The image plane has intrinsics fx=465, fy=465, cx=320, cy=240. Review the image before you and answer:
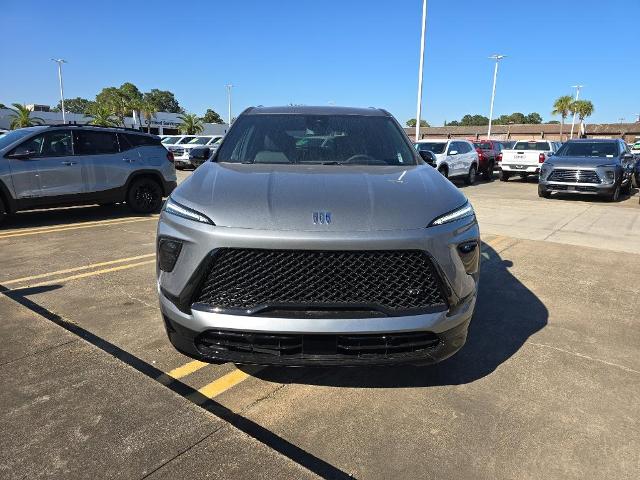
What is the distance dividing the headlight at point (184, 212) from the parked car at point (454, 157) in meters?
13.5

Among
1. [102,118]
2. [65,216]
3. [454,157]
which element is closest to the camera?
[65,216]

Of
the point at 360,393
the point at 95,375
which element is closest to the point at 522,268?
the point at 360,393

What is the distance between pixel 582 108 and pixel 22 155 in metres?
80.5

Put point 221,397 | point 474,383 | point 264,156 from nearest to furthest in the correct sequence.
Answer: point 221,397 → point 474,383 → point 264,156

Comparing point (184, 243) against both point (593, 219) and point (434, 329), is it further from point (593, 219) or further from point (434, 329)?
point (593, 219)

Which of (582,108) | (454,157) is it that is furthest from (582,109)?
(454,157)

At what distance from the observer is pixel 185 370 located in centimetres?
315

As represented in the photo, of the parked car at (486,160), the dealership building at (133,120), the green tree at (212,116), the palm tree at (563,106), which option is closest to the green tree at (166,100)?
the green tree at (212,116)

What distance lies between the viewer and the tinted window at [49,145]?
26.3ft

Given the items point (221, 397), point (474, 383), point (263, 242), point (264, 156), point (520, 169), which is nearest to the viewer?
point (263, 242)

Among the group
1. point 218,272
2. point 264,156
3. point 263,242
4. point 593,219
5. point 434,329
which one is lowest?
point 593,219

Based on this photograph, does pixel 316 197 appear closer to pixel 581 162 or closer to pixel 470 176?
pixel 581 162

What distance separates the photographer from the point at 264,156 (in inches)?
143

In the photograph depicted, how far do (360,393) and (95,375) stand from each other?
1.70m
